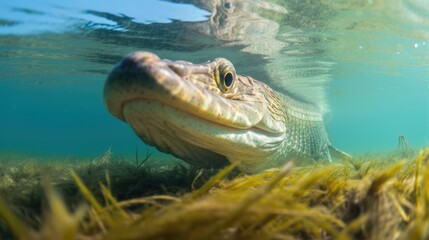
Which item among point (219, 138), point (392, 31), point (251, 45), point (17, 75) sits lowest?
point (17, 75)

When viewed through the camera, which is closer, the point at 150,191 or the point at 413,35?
the point at 150,191

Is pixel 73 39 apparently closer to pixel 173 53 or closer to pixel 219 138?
pixel 173 53

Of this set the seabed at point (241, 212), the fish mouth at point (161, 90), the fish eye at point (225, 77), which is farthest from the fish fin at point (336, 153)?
the fish mouth at point (161, 90)

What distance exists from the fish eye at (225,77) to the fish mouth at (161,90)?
17.7 inches

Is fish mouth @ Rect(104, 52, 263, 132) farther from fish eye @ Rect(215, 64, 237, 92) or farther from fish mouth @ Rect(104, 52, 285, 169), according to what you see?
fish eye @ Rect(215, 64, 237, 92)

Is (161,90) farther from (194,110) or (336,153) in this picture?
(336,153)

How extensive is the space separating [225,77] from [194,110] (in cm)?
92

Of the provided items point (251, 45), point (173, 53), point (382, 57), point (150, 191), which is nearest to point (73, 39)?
point (173, 53)

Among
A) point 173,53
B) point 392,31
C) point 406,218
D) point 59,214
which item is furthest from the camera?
point 173,53

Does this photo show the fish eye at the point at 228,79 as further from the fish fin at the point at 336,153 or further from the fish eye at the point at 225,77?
the fish fin at the point at 336,153

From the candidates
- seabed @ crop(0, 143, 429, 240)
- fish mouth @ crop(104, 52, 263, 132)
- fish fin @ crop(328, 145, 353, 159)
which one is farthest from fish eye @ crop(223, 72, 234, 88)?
fish fin @ crop(328, 145, 353, 159)

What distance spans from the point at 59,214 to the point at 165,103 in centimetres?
154

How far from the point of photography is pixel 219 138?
106 inches

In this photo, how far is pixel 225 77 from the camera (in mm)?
3205
